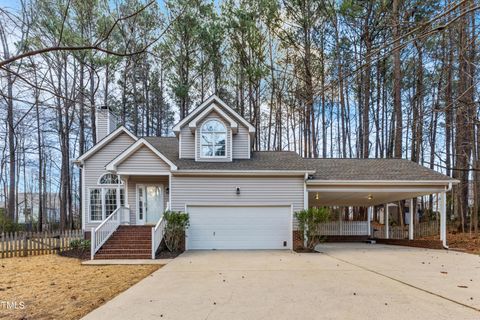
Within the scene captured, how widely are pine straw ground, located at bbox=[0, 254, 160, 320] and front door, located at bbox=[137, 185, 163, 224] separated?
407cm

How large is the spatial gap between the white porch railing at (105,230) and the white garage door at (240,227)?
9.63 ft

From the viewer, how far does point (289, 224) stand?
12.8m

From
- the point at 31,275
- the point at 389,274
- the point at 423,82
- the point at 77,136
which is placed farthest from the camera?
the point at 77,136

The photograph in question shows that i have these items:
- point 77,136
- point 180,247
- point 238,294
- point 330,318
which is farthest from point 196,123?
point 77,136

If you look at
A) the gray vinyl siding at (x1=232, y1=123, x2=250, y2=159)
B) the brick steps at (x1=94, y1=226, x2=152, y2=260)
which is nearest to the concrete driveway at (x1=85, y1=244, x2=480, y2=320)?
the brick steps at (x1=94, y1=226, x2=152, y2=260)

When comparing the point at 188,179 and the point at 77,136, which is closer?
the point at 188,179

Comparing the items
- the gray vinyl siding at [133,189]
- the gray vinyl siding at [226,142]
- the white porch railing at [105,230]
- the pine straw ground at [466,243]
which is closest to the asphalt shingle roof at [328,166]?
the gray vinyl siding at [226,142]

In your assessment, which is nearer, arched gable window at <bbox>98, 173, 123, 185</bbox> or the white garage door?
the white garage door

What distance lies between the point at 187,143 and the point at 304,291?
976cm

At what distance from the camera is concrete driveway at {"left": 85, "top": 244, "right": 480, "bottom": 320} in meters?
4.61

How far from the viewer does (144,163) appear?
12500mm

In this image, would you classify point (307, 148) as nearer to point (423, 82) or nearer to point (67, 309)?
point (423, 82)

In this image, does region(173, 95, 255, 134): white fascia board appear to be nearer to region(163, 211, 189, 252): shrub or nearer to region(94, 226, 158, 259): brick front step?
region(163, 211, 189, 252): shrub

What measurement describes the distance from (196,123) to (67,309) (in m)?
9.67
